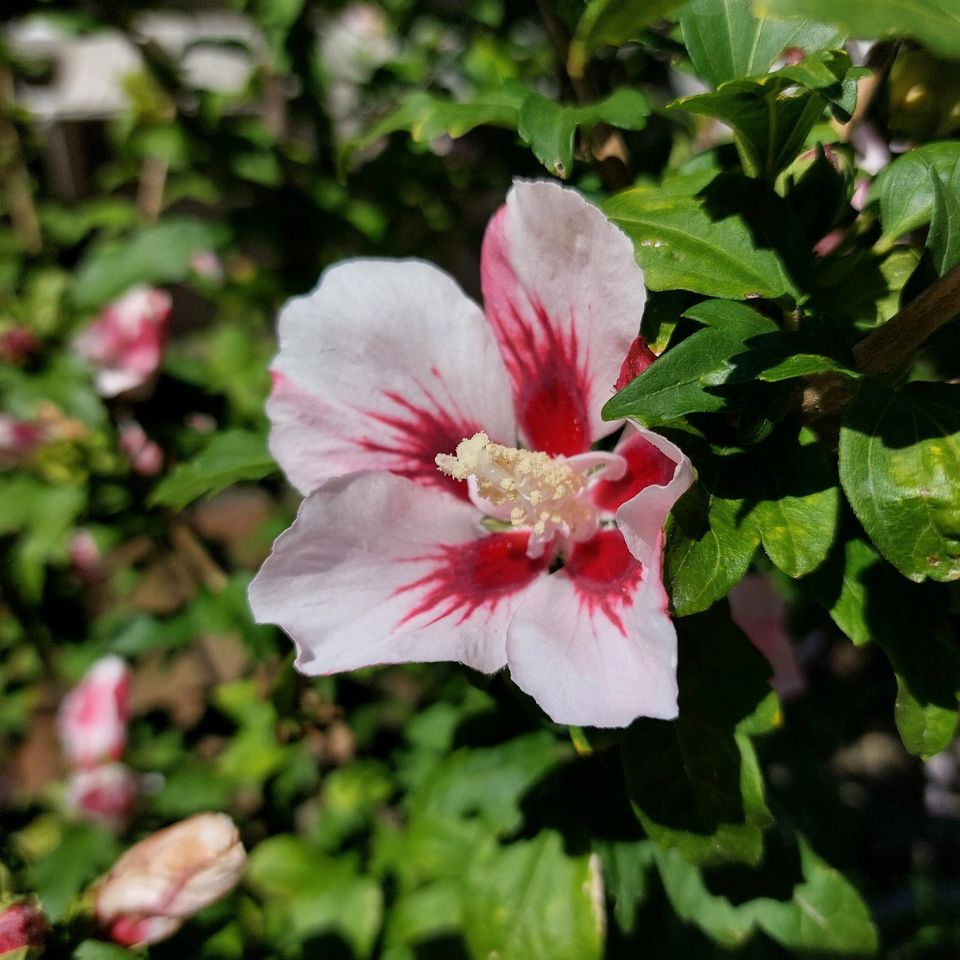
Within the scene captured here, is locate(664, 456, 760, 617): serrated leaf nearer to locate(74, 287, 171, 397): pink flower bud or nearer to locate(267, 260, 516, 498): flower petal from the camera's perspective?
locate(267, 260, 516, 498): flower petal

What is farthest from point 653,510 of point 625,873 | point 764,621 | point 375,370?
point 625,873

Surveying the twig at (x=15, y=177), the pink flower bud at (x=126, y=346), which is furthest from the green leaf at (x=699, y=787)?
the twig at (x=15, y=177)

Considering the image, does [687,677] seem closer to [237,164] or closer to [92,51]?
[237,164]

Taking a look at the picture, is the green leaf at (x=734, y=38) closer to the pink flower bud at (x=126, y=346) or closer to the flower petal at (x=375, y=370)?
the flower petal at (x=375, y=370)

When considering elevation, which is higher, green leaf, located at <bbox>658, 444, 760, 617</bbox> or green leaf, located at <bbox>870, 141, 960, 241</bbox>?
green leaf, located at <bbox>870, 141, 960, 241</bbox>

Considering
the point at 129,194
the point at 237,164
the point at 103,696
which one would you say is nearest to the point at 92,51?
the point at 129,194

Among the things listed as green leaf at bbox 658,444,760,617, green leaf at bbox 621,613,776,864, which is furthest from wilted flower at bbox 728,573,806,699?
green leaf at bbox 658,444,760,617

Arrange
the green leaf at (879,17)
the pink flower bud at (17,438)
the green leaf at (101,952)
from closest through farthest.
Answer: the green leaf at (879,17) < the green leaf at (101,952) < the pink flower bud at (17,438)
